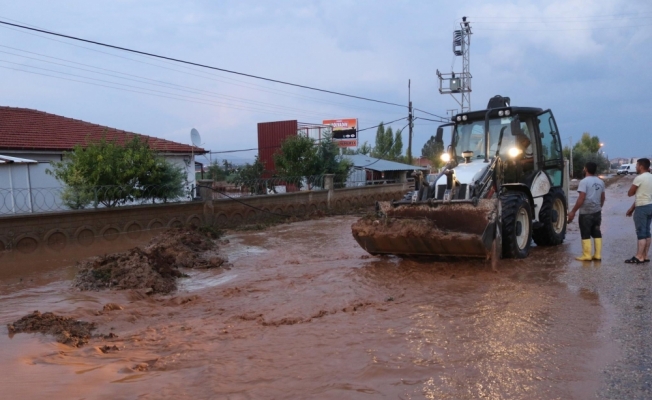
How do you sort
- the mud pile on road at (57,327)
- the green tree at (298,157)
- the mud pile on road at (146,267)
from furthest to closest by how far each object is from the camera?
the green tree at (298,157), the mud pile on road at (146,267), the mud pile on road at (57,327)

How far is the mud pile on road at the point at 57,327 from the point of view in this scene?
573cm

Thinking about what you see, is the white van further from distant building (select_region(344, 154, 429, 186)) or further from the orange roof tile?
the orange roof tile

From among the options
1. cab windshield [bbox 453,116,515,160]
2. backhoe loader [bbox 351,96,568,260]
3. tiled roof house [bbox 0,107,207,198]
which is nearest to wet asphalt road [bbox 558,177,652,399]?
backhoe loader [bbox 351,96,568,260]

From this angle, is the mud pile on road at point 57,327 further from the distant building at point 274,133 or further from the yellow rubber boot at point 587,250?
the distant building at point 274,133

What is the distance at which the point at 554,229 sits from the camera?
11.1 meters

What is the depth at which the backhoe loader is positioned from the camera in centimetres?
840

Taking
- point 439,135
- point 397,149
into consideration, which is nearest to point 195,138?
point 439,135

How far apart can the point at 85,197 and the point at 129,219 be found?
1263 millimetres

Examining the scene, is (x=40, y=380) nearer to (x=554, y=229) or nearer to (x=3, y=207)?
(x=554, y=229)

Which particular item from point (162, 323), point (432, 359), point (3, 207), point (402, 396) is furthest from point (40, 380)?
point (3, 207)

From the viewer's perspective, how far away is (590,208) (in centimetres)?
902

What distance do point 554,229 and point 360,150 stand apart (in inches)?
1750

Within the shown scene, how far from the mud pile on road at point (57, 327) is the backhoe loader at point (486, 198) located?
469cm

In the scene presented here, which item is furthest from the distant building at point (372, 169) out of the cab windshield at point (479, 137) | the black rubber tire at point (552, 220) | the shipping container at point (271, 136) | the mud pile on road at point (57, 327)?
the mud pile on road at point (57, 327)
